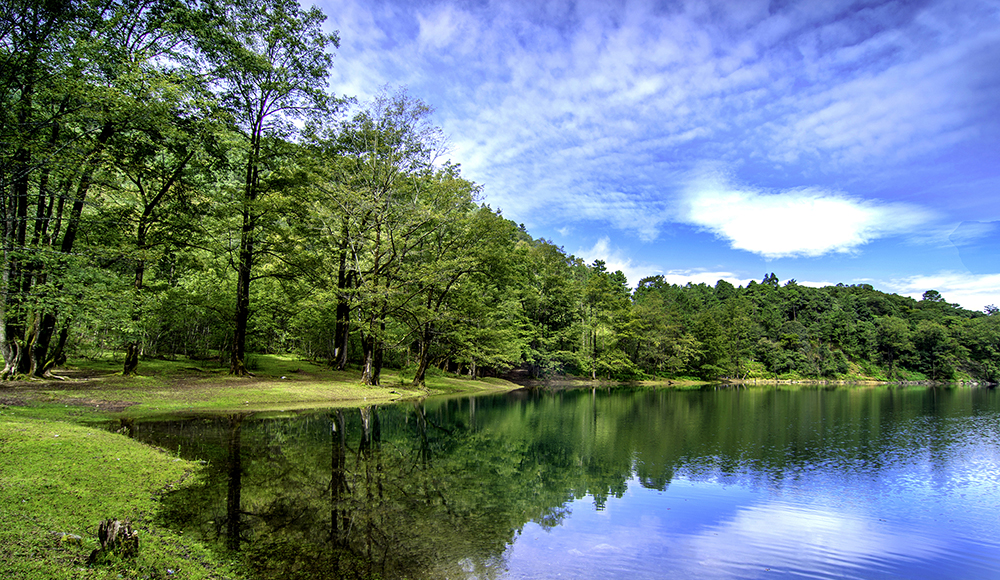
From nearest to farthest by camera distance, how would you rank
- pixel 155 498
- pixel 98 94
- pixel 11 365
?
pixel 155 498
pixel 98 94
pixel 11 365

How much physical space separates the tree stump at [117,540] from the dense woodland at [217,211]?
948 centimetres

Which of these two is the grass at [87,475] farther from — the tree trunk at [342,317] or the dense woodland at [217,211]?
the tree trunk at [342,317]

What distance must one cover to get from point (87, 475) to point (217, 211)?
21012mm

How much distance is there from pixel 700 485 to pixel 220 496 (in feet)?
37.7

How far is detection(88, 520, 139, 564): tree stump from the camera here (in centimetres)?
501

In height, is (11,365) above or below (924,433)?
above

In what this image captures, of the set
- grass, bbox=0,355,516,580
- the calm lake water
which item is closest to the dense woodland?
grass, bbox=0,355,516,580

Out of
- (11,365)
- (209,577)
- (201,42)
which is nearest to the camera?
(209,577)

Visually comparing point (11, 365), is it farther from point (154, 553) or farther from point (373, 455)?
point (154, 553)

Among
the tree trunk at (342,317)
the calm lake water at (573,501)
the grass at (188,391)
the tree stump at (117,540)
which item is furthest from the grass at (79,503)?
the tree trunk at (342,317)

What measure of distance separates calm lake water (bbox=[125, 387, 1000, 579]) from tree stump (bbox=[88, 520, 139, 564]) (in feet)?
4.64

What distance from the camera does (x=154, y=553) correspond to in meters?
5.45

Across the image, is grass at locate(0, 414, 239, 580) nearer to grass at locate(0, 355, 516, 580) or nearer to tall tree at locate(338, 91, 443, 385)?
grass at locate(0, 355, 516, 580)

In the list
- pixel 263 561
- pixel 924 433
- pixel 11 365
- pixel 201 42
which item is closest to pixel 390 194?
pixel 201 42
